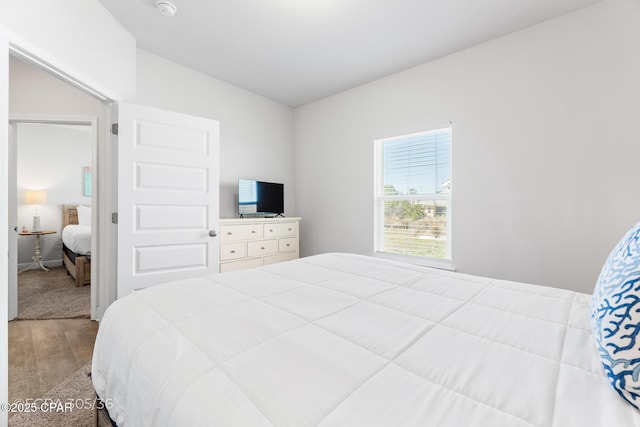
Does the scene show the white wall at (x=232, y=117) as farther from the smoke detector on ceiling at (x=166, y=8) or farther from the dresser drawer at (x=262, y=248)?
the smoke detector on ceiling at (x=166, y=8)

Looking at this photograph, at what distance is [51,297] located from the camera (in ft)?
11.2

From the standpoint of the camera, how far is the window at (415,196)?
3.04 meters

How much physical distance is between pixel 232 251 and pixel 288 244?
2.76 feet

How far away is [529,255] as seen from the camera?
2447 millimetres

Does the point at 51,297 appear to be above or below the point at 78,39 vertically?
below

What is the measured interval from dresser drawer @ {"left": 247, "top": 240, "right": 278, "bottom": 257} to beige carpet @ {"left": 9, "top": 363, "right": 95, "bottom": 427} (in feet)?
5.90

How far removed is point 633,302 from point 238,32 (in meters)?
3.00

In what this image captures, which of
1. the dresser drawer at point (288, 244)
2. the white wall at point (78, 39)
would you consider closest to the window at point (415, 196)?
the dresser drawer at point (288, 244)

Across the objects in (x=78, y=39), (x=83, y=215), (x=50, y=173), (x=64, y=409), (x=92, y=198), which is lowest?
(x=64, y=409)

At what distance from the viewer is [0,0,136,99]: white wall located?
1564mm

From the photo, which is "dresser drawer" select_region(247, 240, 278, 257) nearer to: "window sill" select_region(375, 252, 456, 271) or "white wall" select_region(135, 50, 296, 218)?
"white wall" select_region(135, 50, 296, 218)

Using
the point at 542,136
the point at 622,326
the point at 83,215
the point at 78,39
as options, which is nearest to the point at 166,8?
the point at 78,39

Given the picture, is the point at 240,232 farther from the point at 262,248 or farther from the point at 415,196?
the point at 415,196

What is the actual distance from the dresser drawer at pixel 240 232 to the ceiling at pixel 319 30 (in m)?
1.80
